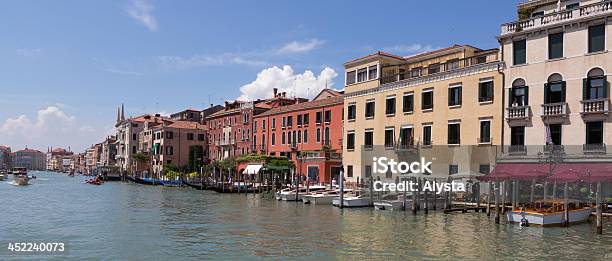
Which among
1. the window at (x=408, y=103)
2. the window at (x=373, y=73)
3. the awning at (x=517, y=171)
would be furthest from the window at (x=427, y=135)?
the window at (x=373, y=73)

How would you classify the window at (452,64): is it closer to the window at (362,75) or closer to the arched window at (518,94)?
the arched window at (518,94)

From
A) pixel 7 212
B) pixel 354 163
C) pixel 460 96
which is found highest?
pixel 460 96

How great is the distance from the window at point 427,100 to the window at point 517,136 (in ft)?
19.9

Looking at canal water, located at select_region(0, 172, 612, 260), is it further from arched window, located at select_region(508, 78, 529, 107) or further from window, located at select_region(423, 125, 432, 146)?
window, located at select_region(423, 125, 432, 146)

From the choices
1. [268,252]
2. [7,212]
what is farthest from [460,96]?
[7,212]

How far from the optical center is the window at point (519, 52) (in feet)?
95.3

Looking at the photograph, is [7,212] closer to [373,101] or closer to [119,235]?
[119,235]

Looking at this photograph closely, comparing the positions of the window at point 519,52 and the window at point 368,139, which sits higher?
the window at point 519,52

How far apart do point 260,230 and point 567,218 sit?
1251 cm

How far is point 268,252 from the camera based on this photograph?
56.2 ft

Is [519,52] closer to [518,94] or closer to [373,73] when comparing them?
[518,94]

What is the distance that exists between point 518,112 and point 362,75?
1363 cm

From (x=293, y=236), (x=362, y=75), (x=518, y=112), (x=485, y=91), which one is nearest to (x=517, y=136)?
(x=518, y=112)

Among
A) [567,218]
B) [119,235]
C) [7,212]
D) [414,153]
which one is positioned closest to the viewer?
[119,235]
